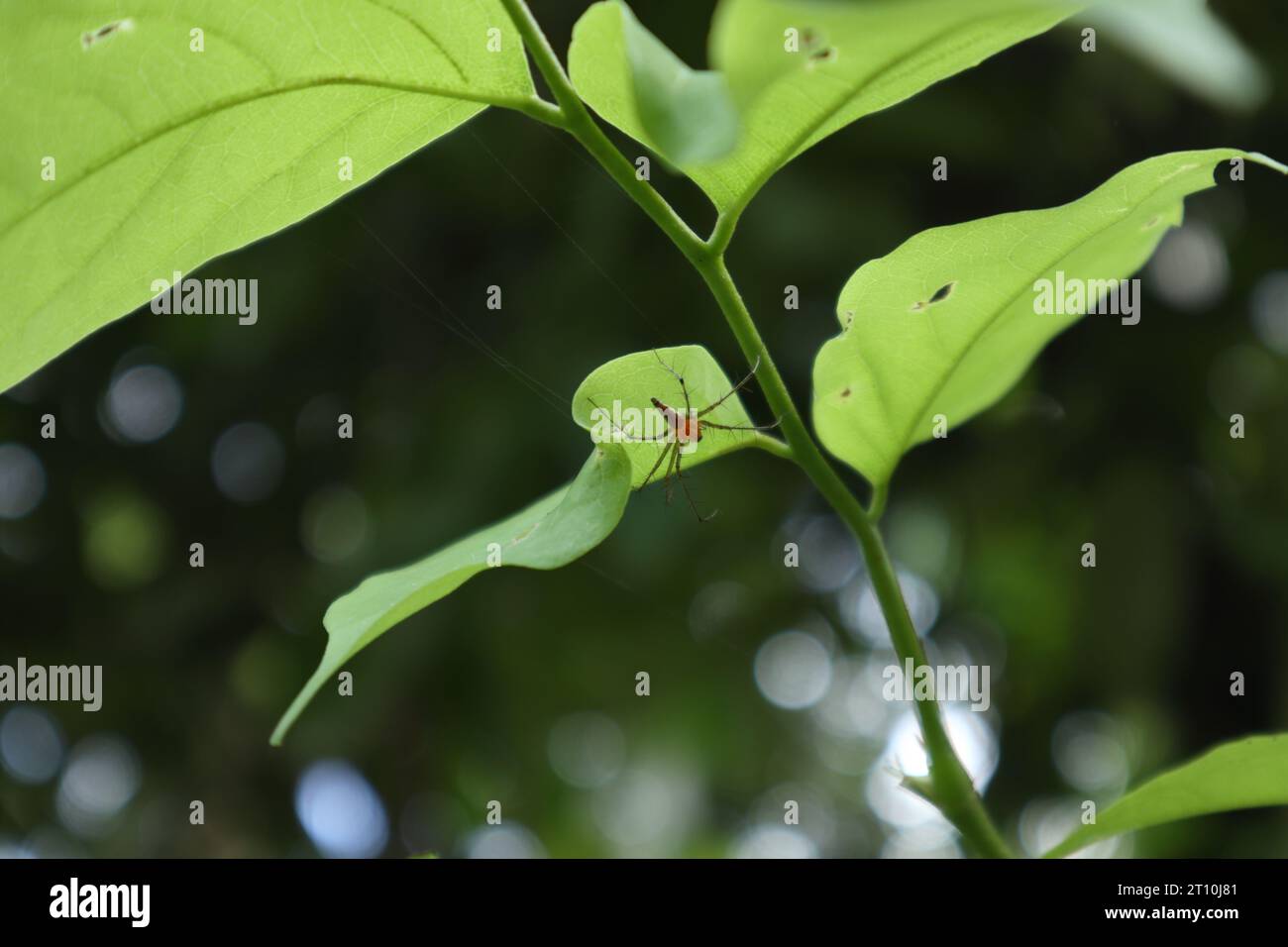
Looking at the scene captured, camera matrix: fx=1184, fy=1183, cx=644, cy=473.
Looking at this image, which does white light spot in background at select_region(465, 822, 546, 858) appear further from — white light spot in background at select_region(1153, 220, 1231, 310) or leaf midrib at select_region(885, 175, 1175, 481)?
leaf midrib at select_region(885, 175, 1175, 481)

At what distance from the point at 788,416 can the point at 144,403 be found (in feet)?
8.45

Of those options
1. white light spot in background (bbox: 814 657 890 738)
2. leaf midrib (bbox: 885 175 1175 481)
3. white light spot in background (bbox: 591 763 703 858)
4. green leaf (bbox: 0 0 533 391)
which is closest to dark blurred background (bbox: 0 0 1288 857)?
white light spot in background (bbox: 591 763 703 858)

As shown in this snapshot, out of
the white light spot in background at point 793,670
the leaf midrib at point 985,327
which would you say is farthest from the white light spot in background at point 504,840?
the leaf midrib at point 985,327

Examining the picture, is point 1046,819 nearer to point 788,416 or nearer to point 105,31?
point 788,416

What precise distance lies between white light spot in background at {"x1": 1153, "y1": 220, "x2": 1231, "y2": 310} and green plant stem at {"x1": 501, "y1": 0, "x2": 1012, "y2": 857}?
2.07 metres

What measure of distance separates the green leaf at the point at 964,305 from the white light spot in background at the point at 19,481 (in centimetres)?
265

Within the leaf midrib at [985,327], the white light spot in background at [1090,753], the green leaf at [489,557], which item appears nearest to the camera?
the green leaf at [489,557]

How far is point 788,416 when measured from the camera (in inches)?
26.7

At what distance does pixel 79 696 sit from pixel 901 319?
8.94 ft

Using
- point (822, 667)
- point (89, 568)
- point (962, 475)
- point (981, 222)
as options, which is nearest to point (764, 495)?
point (962, 475)

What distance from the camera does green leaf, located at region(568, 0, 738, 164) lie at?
0.45 meters

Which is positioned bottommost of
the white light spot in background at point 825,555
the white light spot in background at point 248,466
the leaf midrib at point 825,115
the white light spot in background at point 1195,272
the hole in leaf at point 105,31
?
the leaf midrib at point 825,115

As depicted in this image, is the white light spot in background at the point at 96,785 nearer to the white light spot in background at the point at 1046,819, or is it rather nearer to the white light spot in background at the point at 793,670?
the white light spot in background at the point at 793,670

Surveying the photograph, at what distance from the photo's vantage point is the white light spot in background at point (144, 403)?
9.31ft
